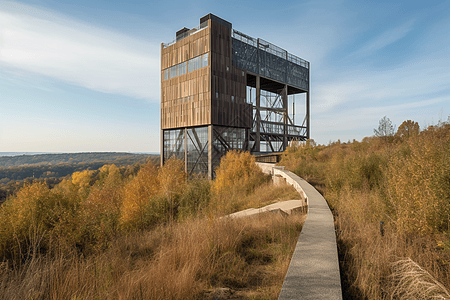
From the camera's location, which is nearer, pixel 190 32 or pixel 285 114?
pixel 190 32

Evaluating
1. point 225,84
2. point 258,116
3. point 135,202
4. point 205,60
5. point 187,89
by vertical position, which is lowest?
point 135,202

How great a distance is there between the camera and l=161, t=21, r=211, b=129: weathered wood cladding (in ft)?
110

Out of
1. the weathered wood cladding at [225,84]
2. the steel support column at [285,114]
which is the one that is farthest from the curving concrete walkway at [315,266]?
the steel support column at [285,114]

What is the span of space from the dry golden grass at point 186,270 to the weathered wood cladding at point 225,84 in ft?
92.3

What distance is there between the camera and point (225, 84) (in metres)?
34.9

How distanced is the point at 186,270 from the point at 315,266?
210cm

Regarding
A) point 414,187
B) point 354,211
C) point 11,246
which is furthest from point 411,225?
point 11,246

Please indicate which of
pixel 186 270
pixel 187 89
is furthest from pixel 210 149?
pixel 186 270

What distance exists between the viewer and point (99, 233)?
807 cm

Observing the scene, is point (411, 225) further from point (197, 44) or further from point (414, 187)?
point (197, 44)

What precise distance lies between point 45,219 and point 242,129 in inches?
1220

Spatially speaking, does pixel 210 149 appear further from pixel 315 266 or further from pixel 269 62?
pixel 315 266

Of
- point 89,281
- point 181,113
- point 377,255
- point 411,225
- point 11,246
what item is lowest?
point 11,246

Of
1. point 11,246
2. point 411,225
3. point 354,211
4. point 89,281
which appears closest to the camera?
point 89,281
